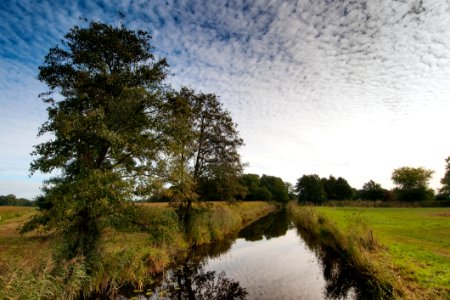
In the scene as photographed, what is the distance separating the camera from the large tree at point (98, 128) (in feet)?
33.7

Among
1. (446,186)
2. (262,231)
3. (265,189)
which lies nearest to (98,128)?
(262,231)

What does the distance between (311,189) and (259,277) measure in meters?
94.0

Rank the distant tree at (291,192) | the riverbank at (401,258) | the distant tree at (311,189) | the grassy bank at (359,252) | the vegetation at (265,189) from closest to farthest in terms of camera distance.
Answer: the riverbank at (401,258) → the grassy bank at (359,252) → the vegetation at (265,189) → the distant tree at (311,189) → the distant tree at (291,192)

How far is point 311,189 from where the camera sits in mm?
101188

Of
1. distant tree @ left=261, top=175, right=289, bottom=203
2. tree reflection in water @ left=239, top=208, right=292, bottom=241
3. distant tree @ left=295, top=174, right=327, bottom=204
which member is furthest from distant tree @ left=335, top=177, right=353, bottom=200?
tree reflection in water @ left=239, top=208, right=292, bottom=241

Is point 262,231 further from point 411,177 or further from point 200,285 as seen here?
point 411,177

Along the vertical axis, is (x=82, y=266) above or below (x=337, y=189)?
below

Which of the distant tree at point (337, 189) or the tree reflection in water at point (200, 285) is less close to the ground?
the distant tree at point (337, 189)

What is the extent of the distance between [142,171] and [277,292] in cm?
799

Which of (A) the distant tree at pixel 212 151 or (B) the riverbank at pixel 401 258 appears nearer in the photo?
(B) the riverbank at pixel 401 258

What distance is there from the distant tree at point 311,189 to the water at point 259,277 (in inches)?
3270

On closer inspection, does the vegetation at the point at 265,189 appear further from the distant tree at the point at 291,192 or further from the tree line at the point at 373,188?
the distant tree at the point at 291,192

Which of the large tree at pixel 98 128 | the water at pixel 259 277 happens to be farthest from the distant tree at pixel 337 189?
the large tree at pixel 98 128

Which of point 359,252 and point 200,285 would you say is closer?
point 359,252
